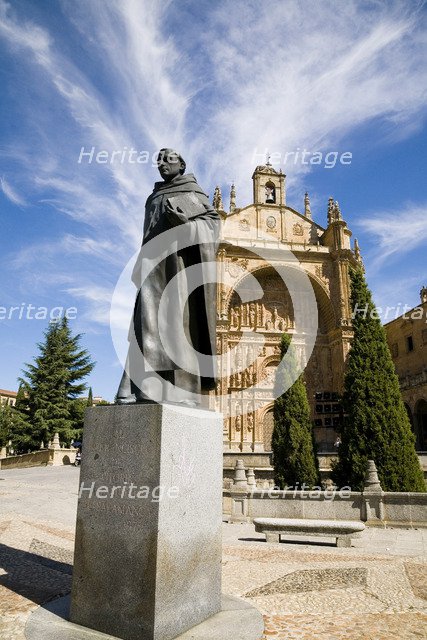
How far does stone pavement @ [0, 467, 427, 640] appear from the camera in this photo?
316 centimetres

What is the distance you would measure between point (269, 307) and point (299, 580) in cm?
2640

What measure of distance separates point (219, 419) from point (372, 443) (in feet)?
32.3

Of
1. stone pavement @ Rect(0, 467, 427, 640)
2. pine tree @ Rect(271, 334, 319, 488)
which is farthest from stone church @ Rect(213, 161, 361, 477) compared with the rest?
stone pavement @ Rect(0, 467, 427, 640)

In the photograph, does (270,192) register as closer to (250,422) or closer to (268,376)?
(268,376)

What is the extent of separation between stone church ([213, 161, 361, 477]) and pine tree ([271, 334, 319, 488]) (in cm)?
1212

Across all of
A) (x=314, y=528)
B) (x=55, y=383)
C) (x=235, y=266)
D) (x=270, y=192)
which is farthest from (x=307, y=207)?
(x=314, y=528)

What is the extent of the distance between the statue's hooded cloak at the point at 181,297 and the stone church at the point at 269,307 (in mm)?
23308

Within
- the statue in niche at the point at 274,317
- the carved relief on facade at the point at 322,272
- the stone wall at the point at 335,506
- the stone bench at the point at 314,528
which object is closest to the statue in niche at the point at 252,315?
the statue in niche at the point at 274,317

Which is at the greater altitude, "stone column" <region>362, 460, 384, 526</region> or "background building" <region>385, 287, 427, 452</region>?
"background building" <region>385, 287, 427, 452</region>

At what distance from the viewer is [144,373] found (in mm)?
3270

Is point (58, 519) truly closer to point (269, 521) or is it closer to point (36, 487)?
point (269, 521)

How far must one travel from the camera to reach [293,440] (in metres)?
13.6

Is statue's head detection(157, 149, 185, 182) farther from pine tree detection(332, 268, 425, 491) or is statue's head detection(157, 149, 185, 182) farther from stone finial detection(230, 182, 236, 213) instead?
stone finial detection(230, 182, 236, 213)

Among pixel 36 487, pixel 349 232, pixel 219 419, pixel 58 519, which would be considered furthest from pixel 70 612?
pixel 349 232
